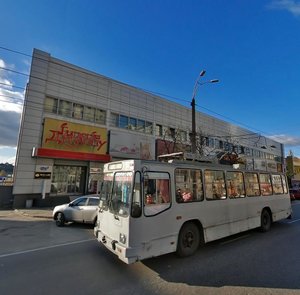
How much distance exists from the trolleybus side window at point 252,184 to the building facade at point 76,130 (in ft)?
15.2

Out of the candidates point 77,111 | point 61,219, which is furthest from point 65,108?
point 61,219

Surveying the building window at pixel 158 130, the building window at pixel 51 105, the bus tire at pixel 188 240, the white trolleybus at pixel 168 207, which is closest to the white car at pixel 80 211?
→ the white trolleybus at pixel 168 207

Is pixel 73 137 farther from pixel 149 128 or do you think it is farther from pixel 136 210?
pixel 136 210

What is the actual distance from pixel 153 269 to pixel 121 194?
1918mm

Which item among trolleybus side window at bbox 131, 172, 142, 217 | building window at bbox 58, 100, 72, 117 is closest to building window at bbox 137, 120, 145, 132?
building window at bbox 58, 100, 72, 117

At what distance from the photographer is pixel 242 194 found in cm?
847

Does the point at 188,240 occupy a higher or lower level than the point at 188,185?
lower

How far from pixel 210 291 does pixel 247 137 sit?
1679 inches

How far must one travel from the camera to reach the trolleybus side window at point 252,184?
349 inches

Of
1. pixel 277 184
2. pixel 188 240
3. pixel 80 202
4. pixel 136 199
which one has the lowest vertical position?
pixel 188 240

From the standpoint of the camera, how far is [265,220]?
376 inches

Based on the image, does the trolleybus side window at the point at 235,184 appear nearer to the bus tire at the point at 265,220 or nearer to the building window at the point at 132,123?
the bus tire at the point at 265,220

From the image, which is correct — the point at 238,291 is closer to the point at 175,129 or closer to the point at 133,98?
the point at 133,98

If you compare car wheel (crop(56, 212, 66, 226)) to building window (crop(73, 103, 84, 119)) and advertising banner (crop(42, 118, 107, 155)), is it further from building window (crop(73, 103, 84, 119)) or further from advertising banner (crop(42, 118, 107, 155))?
building window (crop(73, 103, 84, 119))
